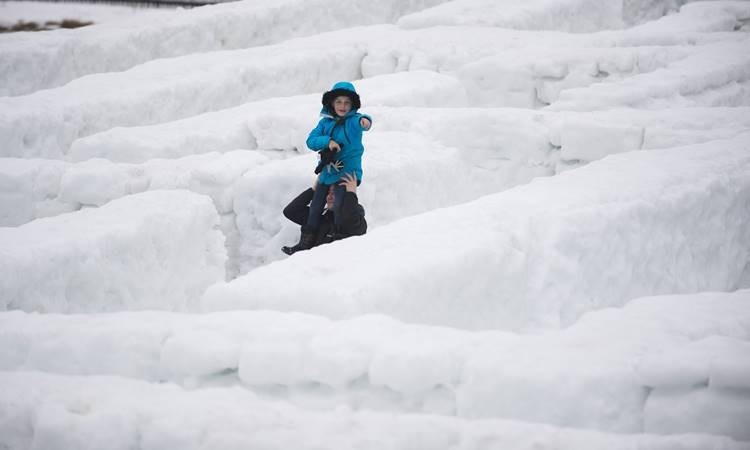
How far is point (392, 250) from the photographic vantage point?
4480 mm

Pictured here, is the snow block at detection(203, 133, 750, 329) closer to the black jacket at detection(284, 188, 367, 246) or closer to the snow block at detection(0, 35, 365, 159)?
the black jacket at detection(284, 188, 367, 246)

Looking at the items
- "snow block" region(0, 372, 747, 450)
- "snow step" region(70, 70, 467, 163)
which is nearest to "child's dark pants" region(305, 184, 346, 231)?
"snow step" region(70, 70, 467, 163)

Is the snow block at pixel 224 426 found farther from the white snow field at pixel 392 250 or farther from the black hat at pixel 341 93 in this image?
the black hat at pixel 341 93

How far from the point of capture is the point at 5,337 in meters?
4.07

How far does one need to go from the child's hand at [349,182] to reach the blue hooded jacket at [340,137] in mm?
30

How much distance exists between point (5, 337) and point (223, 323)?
1.18 meters

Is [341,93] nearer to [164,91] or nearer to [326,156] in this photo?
[326,156]

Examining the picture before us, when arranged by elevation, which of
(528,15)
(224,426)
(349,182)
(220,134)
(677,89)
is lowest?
(224,426)

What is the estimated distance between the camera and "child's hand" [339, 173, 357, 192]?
6.25m

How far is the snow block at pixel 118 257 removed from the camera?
5219 mm

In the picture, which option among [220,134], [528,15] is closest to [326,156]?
[220,134]

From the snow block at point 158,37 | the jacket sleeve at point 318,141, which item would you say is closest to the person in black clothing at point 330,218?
the jacket sleeve at point 318,141

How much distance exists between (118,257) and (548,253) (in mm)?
2788

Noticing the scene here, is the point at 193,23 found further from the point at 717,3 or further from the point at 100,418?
the point at 100,418
